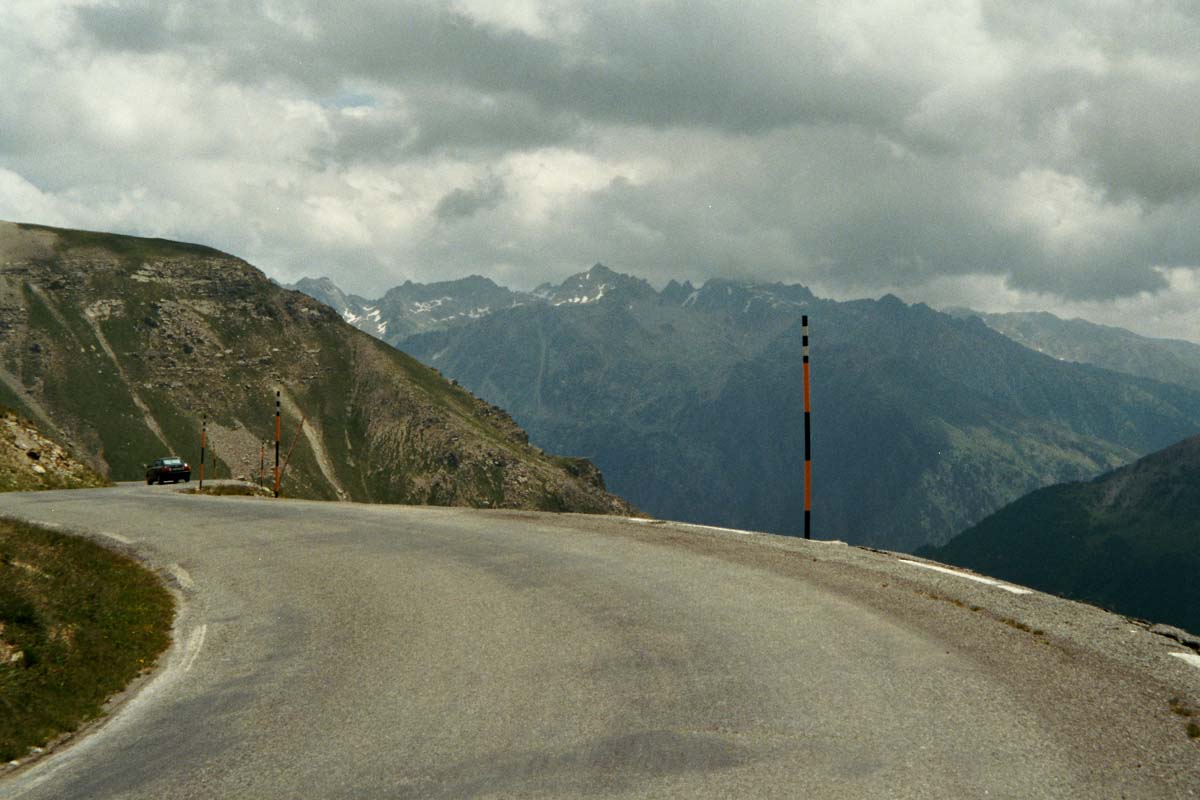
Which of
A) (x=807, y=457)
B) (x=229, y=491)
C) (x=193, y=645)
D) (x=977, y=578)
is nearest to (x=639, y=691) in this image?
(x=193, y=645)

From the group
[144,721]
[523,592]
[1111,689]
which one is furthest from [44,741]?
[1111,689]

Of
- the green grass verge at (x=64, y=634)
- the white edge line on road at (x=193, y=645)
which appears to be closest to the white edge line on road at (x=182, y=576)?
the green grass verge at (x=64, y=634)

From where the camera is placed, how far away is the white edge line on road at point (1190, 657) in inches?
425

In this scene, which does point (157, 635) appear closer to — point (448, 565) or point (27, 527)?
point (448, 565)

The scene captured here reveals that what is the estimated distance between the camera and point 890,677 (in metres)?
9.87

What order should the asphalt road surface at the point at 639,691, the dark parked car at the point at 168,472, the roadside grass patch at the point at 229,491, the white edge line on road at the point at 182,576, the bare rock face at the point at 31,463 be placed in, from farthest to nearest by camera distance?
the dark parked car at the point at 168,472 < the roadside grass patch at the point at 229,491 < the bare rock face at the point at 31,463 < the white edge line on road at the point at 182,576 < the asphalt road surface at the point at 639,691

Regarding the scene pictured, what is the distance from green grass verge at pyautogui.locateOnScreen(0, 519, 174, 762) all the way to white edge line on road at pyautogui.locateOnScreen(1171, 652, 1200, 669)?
12.2 meters

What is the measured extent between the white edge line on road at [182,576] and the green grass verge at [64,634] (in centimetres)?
38

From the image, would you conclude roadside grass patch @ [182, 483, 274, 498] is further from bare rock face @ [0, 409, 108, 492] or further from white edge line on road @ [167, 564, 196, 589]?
white edge line on road @ [167, 564, 196, 589]

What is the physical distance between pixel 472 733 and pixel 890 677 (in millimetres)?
4436

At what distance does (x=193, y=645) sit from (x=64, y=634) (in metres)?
1.58

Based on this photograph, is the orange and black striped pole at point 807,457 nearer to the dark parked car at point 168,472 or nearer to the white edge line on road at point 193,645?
the white edge line on road at point 193,645

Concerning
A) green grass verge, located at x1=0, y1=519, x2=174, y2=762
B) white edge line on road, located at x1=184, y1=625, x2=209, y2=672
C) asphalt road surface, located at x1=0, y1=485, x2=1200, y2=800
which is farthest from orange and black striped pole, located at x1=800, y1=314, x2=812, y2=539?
green grass verge, located at x1=0, y1=519, x2=174, y2=762

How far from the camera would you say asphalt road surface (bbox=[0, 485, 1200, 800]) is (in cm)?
744
